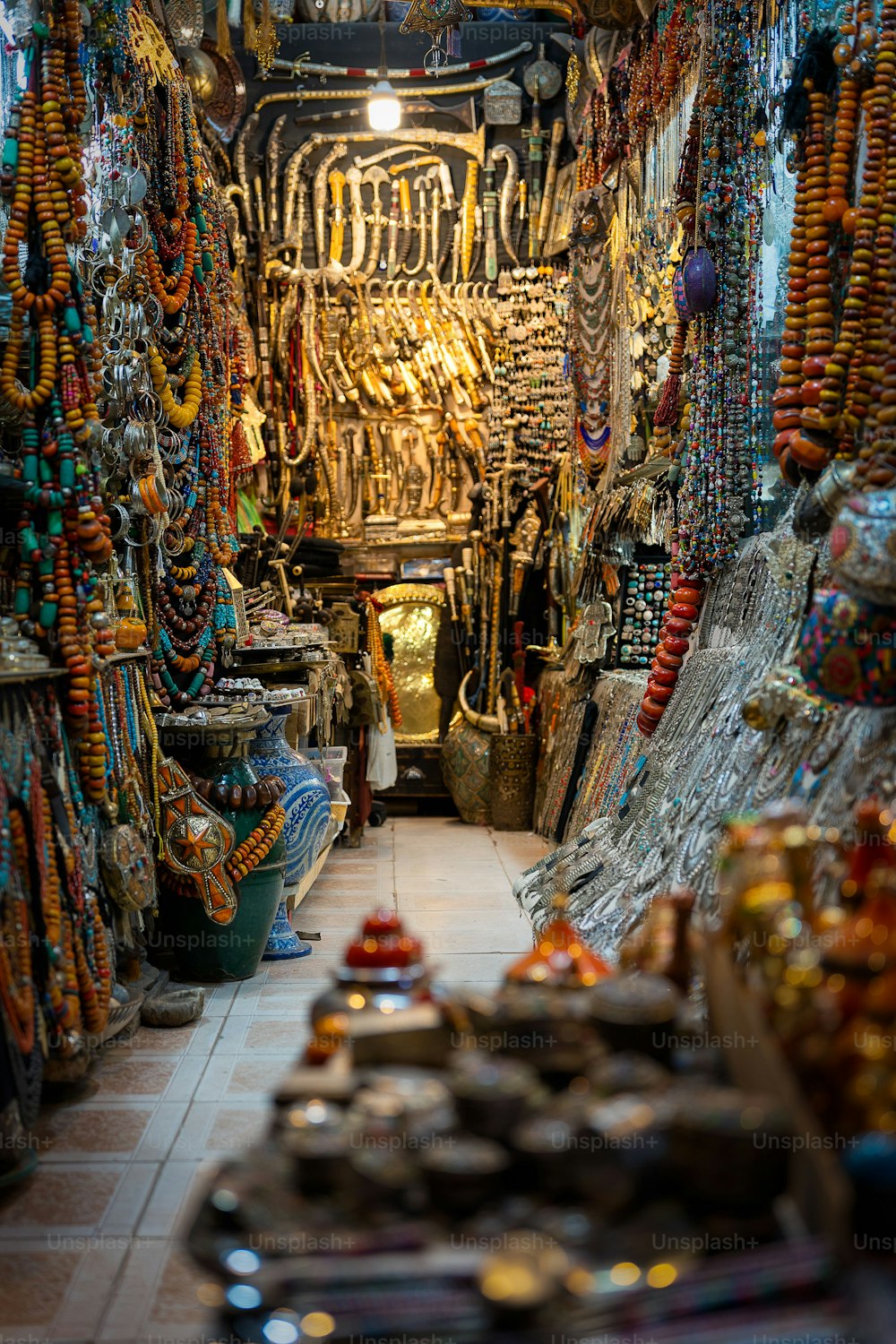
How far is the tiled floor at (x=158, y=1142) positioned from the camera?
7.54 ft

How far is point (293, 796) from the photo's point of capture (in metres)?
5.24

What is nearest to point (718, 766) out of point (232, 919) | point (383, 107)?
point (232, 919)

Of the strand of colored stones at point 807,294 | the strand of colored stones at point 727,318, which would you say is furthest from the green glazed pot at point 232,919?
the strand of colored stones at point 807,294

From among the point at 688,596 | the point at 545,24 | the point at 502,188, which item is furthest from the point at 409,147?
the point at 688,596

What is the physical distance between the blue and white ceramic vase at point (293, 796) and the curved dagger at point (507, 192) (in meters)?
4.83

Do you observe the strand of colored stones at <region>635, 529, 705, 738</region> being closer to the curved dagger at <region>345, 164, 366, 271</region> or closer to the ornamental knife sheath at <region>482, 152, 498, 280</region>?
the ornamental knife sheath at <region>482, 152, 498, 280</region>

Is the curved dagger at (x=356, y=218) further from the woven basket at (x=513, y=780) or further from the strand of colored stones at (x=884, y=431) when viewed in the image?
the strand of colored stones at (x=884, y=431)

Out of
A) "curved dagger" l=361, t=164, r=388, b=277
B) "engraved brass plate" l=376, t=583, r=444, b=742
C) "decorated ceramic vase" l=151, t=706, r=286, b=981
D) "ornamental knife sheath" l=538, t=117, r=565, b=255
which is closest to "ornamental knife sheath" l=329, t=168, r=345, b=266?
"curved dagger" l=361, t=164, r=388, b=277

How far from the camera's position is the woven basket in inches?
324

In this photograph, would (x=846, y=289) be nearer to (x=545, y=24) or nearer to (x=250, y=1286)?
(x=250, y=1286)

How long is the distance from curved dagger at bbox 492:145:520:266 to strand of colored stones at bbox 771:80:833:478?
598 cm

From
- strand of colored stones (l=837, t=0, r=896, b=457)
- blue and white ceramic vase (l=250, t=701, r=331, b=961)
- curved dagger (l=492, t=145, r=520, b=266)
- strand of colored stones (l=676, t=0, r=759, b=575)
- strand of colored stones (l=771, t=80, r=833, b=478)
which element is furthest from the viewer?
curved dagger (l=492, t=145, r=520, b=266)

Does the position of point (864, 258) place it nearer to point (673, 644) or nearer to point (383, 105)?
point (673, 644)

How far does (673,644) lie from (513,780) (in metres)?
3.69
